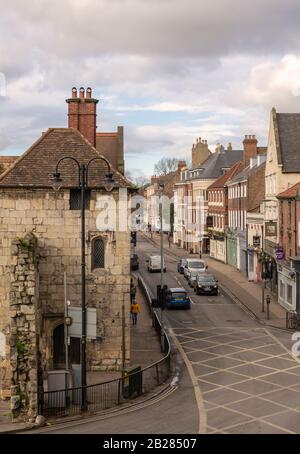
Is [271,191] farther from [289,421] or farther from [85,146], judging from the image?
[289,421]

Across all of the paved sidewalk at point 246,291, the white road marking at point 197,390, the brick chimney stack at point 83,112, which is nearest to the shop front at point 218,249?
the paved sidewalk at point 246,291

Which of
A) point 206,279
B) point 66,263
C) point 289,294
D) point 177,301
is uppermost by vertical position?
point 66,263

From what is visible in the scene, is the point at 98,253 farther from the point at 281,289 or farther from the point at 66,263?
the point at 281,289

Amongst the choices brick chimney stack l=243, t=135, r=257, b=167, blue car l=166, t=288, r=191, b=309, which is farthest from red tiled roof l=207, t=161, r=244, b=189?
blue car l=166, t=288, r=191, b=309

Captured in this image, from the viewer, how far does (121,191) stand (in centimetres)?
2670

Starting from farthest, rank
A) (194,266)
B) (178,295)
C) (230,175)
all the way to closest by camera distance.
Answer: (230,175)
(194,266)
(178,295)

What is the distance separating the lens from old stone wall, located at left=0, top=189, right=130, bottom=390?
2623 cm

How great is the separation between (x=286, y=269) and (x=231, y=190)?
99.9 ft

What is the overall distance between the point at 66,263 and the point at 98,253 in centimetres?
140

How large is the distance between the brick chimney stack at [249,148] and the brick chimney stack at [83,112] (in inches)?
1653

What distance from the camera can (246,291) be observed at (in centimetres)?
5112

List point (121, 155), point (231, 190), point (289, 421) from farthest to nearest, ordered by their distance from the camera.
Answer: point (231, 190) < point (121, 155) < point (289, 421)

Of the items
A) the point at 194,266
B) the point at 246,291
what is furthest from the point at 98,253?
the point at 194,266
